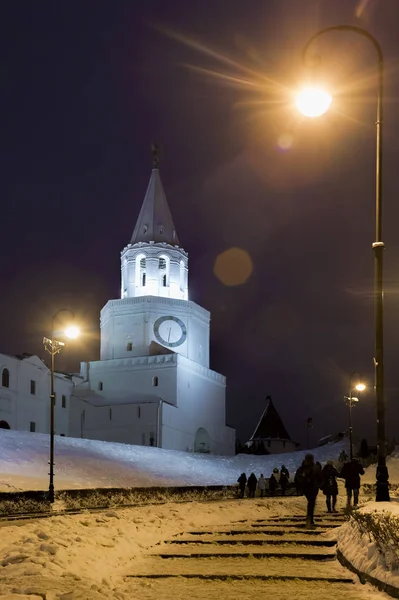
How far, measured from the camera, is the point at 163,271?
69812mm

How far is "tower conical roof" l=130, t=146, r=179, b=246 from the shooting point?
230 feet

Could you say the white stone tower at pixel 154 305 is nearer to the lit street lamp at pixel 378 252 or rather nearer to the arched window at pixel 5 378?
the arched window at pixel 5 378

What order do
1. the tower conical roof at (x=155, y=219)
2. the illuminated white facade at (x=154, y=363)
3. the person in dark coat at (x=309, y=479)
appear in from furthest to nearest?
1. the tower conical roof at (x=155, y=219)
2. the illuminated white facade at (x=154, y=363)
3. the person in dark coat at (x=309, y=479)

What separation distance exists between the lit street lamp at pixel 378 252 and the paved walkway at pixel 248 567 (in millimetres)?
1526

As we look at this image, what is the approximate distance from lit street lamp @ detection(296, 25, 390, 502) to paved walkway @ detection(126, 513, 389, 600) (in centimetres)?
153

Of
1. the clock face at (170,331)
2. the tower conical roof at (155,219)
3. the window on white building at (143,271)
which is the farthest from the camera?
the tower conical roof at (155,219)

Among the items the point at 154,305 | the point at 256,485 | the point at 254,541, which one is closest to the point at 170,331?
the point at 154,305

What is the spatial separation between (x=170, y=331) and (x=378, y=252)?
53.7m

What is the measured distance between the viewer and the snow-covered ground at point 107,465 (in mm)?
34125

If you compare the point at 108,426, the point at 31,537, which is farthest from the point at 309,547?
the point at 108,426

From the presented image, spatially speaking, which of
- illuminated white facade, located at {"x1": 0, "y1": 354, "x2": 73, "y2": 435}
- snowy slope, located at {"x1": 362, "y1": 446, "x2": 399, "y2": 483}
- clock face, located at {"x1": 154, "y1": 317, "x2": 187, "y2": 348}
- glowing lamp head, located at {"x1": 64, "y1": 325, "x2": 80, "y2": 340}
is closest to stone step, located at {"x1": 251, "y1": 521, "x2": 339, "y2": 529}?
glowing lamp head, located at {"x1": 64, "y1": 325, "x2": 80, "y2": 340}

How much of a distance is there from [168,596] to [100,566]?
6.55 feet

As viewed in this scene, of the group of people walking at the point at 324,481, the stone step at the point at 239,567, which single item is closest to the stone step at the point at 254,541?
the stone step at the point at 239,567

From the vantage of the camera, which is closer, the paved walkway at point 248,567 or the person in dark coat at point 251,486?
the paved walkway at point 248,567
